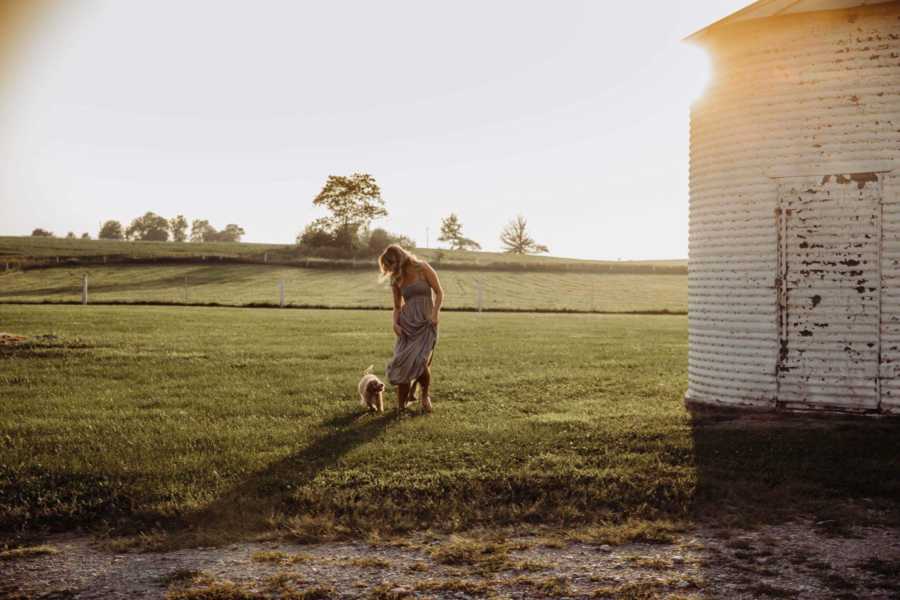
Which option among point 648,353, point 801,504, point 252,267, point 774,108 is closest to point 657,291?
point 252,267

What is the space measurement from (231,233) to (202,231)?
597 cm

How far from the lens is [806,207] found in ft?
34.1

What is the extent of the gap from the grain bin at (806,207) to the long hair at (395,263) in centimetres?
437

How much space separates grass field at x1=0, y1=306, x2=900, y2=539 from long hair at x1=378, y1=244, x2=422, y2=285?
5.96 ft

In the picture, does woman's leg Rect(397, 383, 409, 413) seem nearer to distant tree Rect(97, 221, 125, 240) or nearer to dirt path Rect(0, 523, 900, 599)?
dirt path Rect(0, 523, 900, 599)

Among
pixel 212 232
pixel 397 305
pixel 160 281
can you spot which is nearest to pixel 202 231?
pixel 212 232

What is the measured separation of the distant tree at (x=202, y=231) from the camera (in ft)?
514

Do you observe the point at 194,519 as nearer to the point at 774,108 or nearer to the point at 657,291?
the point at 774,108

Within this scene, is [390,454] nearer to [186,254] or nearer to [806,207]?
[806,207]

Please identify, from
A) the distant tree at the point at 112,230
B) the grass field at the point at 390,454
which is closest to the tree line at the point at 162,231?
the distant tree at the point at 112,230

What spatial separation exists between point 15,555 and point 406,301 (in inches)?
228

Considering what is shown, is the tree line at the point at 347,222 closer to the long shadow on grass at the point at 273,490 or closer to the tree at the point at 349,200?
the tree at the point at 349,200

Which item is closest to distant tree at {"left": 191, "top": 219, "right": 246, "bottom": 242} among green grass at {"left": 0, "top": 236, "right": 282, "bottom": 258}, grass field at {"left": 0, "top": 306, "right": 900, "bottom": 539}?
green grass at {"left": 0, "top": 236, "right": 282, "bottom": 258}

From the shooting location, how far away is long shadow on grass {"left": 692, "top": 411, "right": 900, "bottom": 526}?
20.9ft
